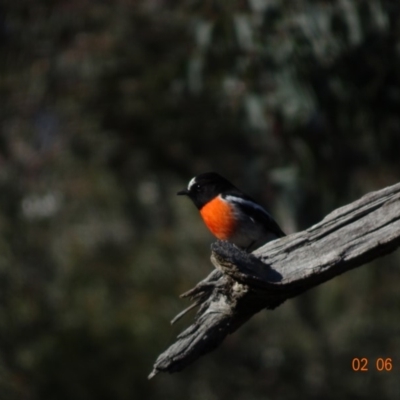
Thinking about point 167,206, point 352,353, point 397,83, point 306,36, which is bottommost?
point 352,353

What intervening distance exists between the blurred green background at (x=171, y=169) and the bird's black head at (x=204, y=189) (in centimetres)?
82

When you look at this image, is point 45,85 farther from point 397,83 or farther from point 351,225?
point 351,225

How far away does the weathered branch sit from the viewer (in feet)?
13.8

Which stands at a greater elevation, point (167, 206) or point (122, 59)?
point (122, 59)

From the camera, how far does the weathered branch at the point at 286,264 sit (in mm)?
4195

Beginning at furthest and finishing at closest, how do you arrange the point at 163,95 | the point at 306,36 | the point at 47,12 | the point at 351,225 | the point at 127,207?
the point at 127,207
the point at 47,12
the point at 163,95
the point at 306,36
the point at 351,225

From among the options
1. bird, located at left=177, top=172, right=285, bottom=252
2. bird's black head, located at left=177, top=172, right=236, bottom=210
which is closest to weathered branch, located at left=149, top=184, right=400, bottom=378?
bird, located at left=177, top=172, right=285, bottom=252

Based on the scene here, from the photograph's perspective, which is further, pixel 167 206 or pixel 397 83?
pixel 167 206

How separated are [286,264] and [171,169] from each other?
5301 mm

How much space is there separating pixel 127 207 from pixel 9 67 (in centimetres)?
186

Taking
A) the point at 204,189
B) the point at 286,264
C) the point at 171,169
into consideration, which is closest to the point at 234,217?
the point at 204,189

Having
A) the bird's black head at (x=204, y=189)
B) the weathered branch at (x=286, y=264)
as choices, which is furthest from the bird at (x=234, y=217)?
the weathered branch at (x=286, y=264)

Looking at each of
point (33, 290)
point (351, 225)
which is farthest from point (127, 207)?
point (351, 225)

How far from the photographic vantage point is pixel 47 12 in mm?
9211
